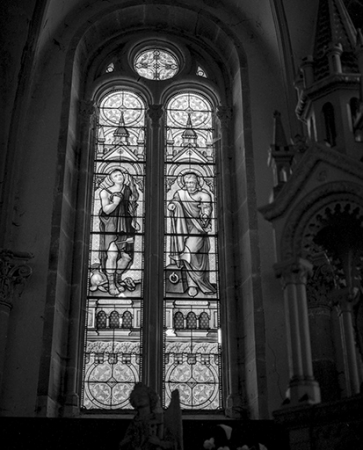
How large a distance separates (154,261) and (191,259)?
1.80ft

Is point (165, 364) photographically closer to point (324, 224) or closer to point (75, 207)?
point (75, 207)

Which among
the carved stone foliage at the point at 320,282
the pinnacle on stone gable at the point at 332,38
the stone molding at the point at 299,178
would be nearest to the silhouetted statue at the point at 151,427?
the stone molding at the point at 299,178

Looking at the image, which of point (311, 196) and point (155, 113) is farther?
point (155, 113)

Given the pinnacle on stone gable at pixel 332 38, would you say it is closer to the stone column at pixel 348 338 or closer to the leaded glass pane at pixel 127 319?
the stone column at pixel 348 338

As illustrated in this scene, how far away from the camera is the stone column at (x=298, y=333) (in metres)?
6.20

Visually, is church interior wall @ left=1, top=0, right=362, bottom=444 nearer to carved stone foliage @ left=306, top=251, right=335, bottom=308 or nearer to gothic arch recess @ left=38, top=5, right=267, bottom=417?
gothic arch recess @ left=38, top=5, right=267, bottom=417

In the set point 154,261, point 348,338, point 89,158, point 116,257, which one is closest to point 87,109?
point 89,158

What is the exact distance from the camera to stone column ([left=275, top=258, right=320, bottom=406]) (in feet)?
20.4

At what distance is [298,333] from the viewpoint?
6488mm

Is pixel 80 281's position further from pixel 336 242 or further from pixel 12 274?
pixel 336 242

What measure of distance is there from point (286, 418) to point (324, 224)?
1838 millimetres

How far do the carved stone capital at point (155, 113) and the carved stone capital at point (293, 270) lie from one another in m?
4.93

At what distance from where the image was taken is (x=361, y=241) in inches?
287

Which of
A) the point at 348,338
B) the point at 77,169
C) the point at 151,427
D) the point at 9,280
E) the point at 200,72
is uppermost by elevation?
the point at 200,72
